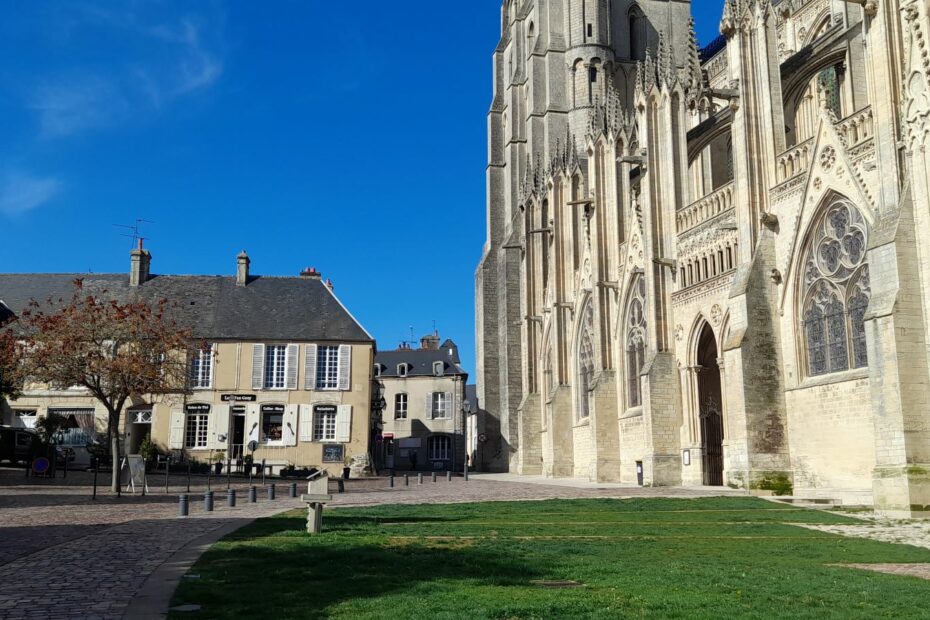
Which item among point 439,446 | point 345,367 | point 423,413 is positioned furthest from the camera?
point 423,413

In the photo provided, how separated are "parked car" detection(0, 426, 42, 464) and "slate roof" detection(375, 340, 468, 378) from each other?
30464 mm

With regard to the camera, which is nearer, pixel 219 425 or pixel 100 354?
pixel 100 354

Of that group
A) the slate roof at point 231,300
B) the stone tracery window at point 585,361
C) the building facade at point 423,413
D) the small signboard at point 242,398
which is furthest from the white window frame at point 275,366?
the building facade at point 423,413

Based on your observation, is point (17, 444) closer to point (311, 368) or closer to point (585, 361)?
point (311, 368)

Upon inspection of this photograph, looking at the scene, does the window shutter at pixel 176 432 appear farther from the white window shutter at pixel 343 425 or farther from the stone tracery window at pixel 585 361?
the stone tracery window at pixel 585 361

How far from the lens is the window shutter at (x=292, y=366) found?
128 feet

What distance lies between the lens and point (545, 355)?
3928cm

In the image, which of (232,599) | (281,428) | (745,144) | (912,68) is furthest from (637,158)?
(232,599)

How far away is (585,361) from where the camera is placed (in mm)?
34562

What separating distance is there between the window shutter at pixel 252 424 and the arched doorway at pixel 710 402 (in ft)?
67.8

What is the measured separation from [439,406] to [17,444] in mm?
31806

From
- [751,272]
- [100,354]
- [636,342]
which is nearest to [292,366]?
[100,354]

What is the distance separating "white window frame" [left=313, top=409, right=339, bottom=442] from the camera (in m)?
38.7

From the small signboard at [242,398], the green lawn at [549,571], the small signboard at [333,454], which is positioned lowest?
Answer: the green lawn at [549,571]
